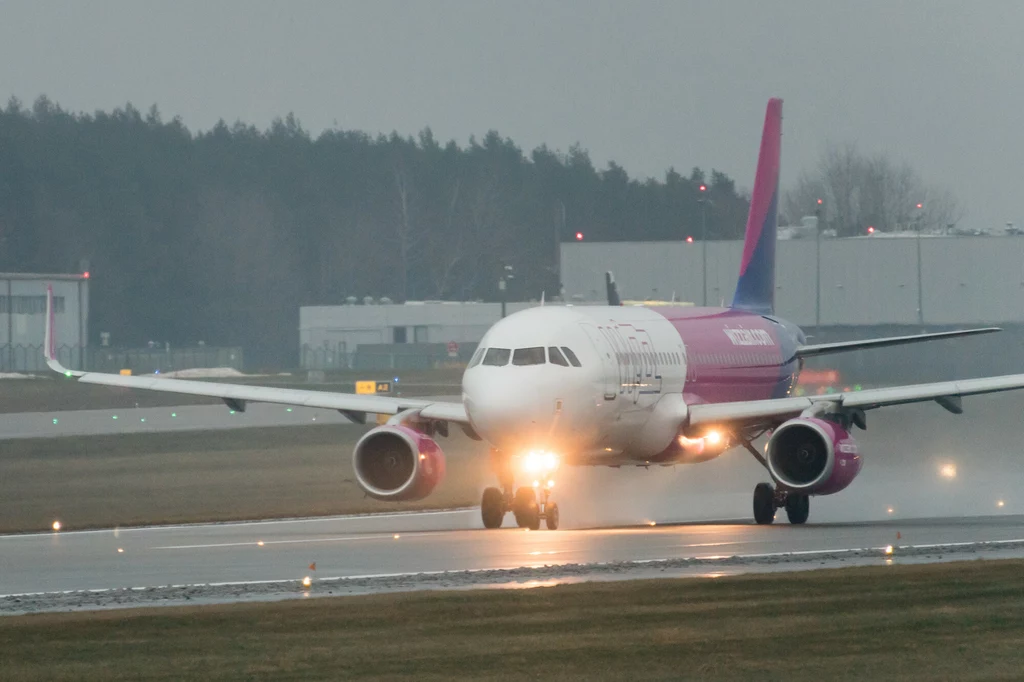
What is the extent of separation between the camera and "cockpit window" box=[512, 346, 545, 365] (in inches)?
1129

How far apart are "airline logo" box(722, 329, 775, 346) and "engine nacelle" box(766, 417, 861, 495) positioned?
21.6 ft

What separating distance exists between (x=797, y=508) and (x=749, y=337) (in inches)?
274

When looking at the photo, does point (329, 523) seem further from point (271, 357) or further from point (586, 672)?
point (271, 357)

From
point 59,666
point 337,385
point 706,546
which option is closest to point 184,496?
point 706,546

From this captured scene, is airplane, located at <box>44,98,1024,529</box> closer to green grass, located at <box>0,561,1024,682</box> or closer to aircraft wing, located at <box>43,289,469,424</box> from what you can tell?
aircraft wing, located at <box>43,289,469,424</box>

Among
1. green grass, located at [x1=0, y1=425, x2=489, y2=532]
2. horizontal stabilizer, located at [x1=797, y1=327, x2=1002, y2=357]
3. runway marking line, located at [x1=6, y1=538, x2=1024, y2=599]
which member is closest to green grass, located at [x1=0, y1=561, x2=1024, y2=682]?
runway marking line, located at [x1=6, y1=538, x2=1024, y2=599]

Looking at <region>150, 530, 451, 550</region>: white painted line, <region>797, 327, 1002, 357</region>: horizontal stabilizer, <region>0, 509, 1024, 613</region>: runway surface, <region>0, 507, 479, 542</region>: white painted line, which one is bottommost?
<region>0, 507, 479, 542</region>: white painted line

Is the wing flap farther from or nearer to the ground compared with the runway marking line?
farther from the ground

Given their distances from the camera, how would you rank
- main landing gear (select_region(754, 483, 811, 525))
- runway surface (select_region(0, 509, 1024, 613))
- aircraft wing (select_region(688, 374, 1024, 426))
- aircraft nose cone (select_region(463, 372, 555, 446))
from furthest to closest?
main landing gear (select_region(754, 483, 811, 525)) < aircraft wing (select_region(688, 374, 1024, 426)) < aircraft nose cone (select_region(463, 372, 555, 446)) < runway surface (select_region(0, 509, 1024, 613))

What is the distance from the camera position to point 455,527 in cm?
3056

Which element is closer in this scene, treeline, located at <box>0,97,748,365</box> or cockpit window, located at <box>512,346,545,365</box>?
cockpit window, located at <box>512,346,545,365</box>

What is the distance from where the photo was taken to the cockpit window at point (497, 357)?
28.7m

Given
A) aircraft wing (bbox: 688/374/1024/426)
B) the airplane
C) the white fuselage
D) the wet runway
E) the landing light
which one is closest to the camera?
the white fuselage

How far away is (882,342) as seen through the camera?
3600 cm
